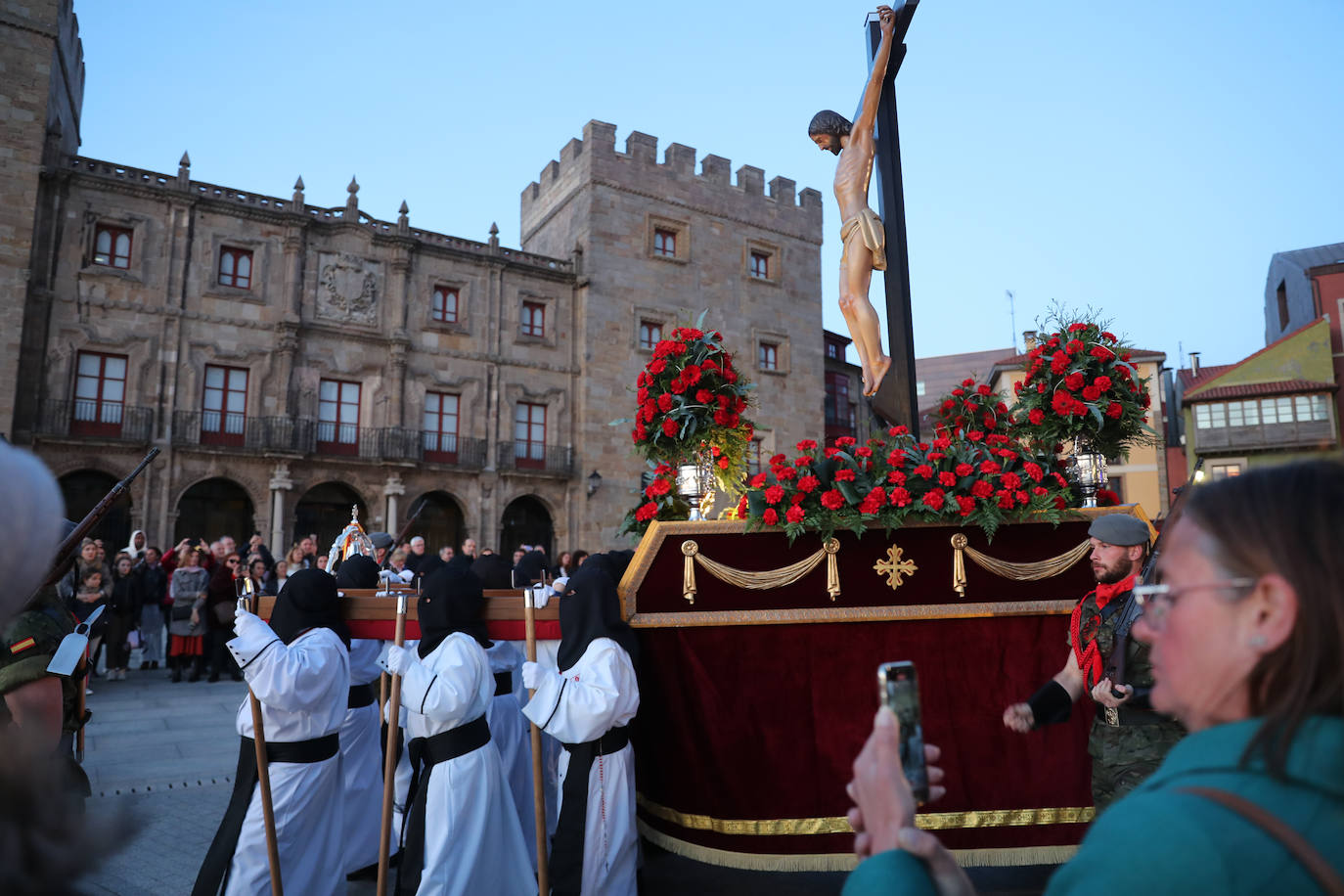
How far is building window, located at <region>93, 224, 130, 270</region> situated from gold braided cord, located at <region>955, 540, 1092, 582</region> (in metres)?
21.8

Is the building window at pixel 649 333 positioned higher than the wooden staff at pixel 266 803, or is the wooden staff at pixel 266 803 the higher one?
the building window at pixel 649 333

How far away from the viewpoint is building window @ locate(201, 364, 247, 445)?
21.0 meters

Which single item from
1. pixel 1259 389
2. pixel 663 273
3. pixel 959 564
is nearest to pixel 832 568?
pixel 959 564

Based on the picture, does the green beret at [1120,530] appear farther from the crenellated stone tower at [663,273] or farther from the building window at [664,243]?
the building window at [664,243]

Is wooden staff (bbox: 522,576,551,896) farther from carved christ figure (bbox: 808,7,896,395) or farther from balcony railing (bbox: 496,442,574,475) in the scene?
balcony railing (bbox: 496,442,574,475)

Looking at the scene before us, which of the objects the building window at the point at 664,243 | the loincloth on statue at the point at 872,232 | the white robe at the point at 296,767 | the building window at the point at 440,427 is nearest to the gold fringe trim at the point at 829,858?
the white robe at the point at 296,767

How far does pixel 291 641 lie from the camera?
4.18 meters

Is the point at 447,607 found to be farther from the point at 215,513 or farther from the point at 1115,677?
the point at 215,513

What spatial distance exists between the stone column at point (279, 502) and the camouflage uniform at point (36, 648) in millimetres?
19368

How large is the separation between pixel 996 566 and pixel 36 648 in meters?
4.32

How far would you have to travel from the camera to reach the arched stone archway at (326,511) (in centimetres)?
2238

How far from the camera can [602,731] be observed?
13.1ft

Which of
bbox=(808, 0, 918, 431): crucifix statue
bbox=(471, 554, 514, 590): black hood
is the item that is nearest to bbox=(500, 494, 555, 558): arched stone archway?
bbox=(471, 554, 514, 590): black hood

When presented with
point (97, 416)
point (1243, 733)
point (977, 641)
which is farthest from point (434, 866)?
point (97, 416)
